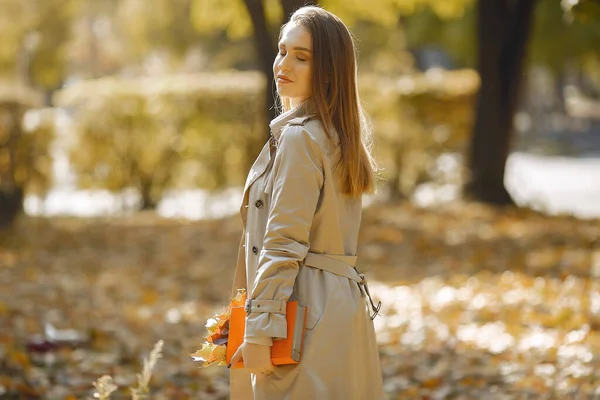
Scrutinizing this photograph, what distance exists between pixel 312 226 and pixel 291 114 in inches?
14.6

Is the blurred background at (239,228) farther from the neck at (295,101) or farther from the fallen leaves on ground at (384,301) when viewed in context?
the neck at (295,101)

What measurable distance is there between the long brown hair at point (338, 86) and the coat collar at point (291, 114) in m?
0.03

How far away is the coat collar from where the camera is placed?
3.09m

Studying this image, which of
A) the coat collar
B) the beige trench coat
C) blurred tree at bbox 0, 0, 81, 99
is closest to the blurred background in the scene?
the beige trench coat

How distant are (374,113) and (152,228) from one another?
441 cm

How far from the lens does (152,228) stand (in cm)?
1230

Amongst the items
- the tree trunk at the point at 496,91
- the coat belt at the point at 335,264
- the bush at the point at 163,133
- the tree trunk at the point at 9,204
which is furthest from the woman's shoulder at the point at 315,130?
the tree trunk at the point at 496,91

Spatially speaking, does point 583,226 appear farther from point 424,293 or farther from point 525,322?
point 525,322

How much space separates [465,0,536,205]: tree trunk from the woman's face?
11.4 meters

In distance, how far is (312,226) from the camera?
307cm

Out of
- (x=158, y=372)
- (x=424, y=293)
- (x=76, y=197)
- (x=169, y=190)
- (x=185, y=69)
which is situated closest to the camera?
(x=158, y=372)

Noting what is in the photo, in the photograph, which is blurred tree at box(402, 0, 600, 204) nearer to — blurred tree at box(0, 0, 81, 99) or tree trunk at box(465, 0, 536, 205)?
tree trunk at box(465, 0, 536, 205)

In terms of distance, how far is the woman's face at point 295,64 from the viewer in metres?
3.06

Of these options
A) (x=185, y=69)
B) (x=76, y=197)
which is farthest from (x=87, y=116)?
(x=185, y=69)
